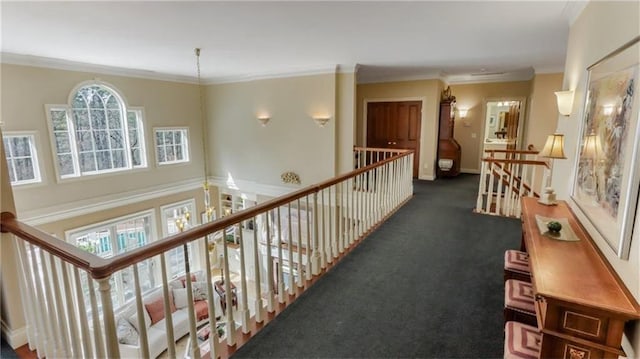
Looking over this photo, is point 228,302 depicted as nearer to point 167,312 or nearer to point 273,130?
point 167,312

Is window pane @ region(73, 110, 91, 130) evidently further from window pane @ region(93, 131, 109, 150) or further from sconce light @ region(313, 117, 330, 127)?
sconce light @ region(313, 117, 330, 127)

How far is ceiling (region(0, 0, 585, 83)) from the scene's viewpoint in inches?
119

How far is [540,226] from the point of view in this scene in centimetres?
214

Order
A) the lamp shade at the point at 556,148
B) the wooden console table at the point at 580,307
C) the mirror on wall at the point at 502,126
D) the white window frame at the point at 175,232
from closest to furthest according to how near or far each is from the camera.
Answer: the wooden console table at the point at 580,307, the lamp shade at the point at 556,148, the white window frame at the point at 175,232, the mirror on wall at the point at 502,126

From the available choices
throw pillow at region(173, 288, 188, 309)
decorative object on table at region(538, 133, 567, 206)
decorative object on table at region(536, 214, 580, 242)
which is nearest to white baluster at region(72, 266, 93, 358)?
decorative object on table at region(536, 214, 580, 242)

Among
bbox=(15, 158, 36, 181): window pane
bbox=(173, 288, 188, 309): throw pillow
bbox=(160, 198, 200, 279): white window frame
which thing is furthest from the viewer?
bbox=(160, 198, 200, 279): white window frame

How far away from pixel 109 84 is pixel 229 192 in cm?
371

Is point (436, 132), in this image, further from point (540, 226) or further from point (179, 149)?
point (179, 149)

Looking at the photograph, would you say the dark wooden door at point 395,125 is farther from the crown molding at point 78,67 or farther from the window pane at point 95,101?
the window pane at point 95,101

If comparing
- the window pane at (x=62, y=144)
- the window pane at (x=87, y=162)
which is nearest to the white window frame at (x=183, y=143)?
the window pane at (x=87, y=162)

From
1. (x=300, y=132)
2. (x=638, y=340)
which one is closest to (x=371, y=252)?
(x=638, y=340)

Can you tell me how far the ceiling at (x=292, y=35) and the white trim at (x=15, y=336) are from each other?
2755 mm

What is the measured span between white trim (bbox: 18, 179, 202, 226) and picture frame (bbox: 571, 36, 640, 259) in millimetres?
7590

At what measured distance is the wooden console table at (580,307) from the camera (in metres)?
1.29
